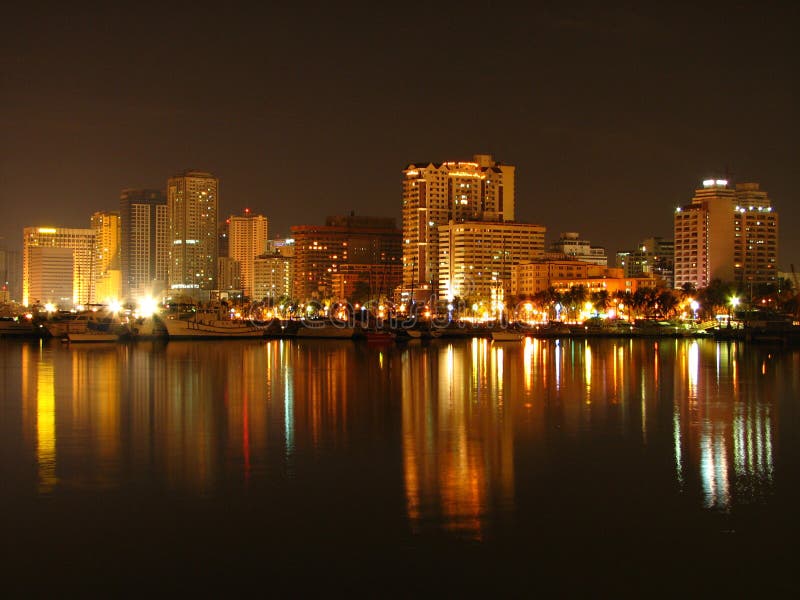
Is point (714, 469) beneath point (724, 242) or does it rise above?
beneath

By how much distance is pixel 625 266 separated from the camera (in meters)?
178

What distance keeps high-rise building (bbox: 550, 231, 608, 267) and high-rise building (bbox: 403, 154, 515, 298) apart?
29877mm

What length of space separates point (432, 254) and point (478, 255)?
843cm

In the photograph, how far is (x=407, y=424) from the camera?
19.5 metres

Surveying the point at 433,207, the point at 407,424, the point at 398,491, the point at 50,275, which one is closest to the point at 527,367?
the point at 407,424

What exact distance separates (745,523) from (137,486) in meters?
8.48

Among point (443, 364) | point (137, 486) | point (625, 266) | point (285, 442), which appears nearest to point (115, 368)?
point (443, 364)

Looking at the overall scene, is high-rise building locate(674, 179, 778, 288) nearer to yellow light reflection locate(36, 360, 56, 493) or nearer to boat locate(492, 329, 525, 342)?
boat locate(492, 329, 525, 342)

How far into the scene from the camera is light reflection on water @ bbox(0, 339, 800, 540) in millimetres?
13719

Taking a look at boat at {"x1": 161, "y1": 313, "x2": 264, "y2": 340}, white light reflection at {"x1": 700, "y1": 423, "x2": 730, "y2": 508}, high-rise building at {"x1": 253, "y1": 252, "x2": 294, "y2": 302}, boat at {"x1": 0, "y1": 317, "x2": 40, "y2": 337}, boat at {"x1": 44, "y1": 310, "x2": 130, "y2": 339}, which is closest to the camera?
white light reflection at {"x1": 700, "y1": 423, "x2": 730, "y2": 508}

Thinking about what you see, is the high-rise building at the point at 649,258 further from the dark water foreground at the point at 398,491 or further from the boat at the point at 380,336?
the dark water foreground at the point at 398,491

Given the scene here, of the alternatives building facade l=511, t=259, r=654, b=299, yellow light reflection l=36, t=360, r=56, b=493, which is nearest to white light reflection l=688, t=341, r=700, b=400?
yellow light reflection l=36, t=360, r=56, b=493

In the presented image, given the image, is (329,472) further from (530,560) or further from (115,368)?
(115,368)

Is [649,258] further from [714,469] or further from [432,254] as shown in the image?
[714,469]
